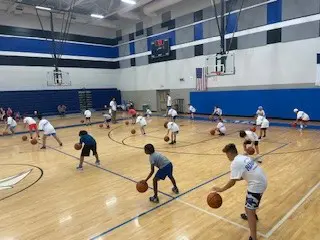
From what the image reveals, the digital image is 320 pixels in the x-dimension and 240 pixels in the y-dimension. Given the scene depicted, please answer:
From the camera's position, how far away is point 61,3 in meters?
19.9

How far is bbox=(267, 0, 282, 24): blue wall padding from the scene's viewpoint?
14.7m

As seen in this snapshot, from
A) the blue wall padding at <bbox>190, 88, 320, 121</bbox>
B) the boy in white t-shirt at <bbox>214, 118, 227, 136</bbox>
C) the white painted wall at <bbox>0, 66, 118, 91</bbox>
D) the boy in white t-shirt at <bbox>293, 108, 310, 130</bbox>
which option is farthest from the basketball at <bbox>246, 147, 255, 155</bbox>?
the white painted wall at <bbox>0, 66, 118, 91</bbox>

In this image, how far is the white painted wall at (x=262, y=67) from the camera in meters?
14.0

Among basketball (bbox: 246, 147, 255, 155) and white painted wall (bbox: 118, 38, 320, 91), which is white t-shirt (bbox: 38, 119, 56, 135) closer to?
basketball (bbox: 246, 147, 255, 155)

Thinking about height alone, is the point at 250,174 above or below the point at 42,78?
below

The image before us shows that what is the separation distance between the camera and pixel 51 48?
22.6 meters

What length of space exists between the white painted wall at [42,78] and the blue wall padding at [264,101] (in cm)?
1072

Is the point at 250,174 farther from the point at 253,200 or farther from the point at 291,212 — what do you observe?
the point at 291,212

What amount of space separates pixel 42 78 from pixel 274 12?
728 inches

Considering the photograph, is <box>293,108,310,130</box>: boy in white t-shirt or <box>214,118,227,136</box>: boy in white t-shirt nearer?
<box>214,118,227,136</box>: boy in white t-shirt

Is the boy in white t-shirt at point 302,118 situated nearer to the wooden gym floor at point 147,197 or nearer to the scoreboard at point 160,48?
the wooden gym floor at point 147,197

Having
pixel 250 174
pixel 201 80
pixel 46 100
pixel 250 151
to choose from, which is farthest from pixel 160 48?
pixel 250 174

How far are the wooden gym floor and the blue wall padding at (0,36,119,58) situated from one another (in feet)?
48.1

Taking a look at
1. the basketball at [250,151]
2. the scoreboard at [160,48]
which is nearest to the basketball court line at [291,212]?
the basketball at [250,151]
